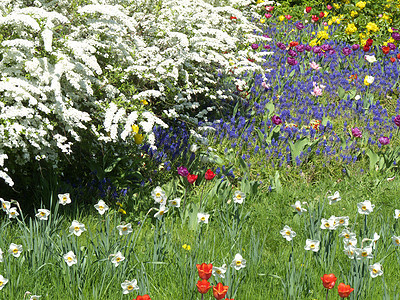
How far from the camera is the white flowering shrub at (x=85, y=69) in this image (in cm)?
290

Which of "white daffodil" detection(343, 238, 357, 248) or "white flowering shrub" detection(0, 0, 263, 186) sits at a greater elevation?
"white flowering shrub" detection(0, 0, 263, 186)

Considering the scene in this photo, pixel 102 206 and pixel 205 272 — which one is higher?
pixel 205 272

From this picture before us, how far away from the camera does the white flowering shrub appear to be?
2.90 metres

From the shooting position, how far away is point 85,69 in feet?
10.3

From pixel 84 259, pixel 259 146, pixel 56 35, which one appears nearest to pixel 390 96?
pixel 259 146

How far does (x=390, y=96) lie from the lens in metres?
5.98

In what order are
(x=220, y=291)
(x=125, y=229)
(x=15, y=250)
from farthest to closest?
(x=125, y=229)
(x=15, y=250)
(x=220, y=291)

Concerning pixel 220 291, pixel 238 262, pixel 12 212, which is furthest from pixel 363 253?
pixel 12 212

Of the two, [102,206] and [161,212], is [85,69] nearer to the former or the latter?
[102,206]

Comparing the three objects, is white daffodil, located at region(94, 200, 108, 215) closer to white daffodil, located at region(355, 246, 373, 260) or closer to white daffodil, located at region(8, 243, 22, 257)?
white daffodil, located at region(8, 243, 22, 257)

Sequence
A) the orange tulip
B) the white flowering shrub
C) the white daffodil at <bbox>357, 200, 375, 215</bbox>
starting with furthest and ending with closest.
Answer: the white flowering shrub → the white daffodil at <bbox>357, 200, 375, 215</bbox> → the orange tulip

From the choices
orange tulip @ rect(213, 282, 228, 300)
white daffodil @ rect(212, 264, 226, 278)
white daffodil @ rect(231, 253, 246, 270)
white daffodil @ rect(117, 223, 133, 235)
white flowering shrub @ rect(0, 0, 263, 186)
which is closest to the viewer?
orange tulip @ rect(213, 282, 228, 300)

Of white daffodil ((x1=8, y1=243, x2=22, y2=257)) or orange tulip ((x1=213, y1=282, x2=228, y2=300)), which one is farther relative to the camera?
white daffodil ((x1=8, y1=243, x2=22, y2=257))

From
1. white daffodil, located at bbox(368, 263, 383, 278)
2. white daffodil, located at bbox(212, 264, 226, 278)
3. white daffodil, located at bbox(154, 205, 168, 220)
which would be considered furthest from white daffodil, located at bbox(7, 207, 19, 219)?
white daffodil, located at bbox(368, 263, 383, 278)
